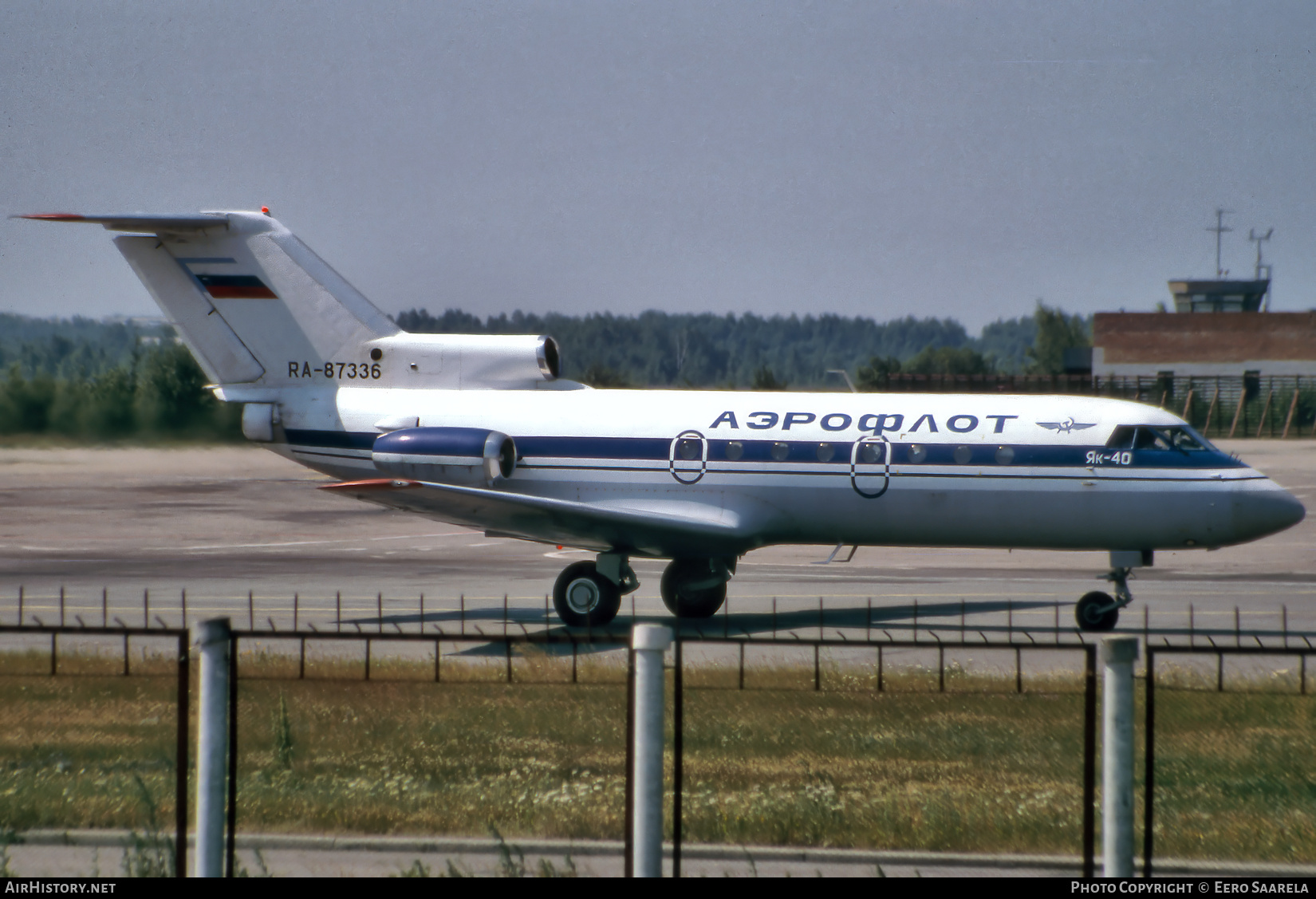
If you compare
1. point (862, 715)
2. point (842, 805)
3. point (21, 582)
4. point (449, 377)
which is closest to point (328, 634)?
point (842, 805)

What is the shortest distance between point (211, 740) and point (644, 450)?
1377 centimetres

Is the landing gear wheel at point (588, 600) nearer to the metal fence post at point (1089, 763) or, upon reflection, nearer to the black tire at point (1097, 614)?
the black tire at point (1097, 614)

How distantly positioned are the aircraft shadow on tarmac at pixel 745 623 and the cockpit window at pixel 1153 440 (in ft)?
8.87

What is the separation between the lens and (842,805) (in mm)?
10531

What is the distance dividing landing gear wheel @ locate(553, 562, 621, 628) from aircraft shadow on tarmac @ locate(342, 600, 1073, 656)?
0.61ft

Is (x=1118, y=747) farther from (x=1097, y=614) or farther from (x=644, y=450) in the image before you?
(x=644, y=450)

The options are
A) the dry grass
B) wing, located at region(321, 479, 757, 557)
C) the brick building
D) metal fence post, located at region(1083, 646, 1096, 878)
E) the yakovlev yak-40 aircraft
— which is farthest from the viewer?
the brick building

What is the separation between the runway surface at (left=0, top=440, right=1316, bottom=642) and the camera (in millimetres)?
22234

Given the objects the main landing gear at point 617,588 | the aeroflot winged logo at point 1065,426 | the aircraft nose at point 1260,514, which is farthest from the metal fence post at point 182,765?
the aircraft nose at point 1260,514

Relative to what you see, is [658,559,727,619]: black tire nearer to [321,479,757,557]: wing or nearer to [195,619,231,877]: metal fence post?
[321,479,757,557]: wing

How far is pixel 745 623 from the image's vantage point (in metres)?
21.8

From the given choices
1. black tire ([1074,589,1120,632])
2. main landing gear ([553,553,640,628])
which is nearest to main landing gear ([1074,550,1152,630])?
black tire ([1074,589,1120,632])

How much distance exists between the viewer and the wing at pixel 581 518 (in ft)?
64.7

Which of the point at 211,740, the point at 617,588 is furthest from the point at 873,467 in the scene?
the point at 211,740
